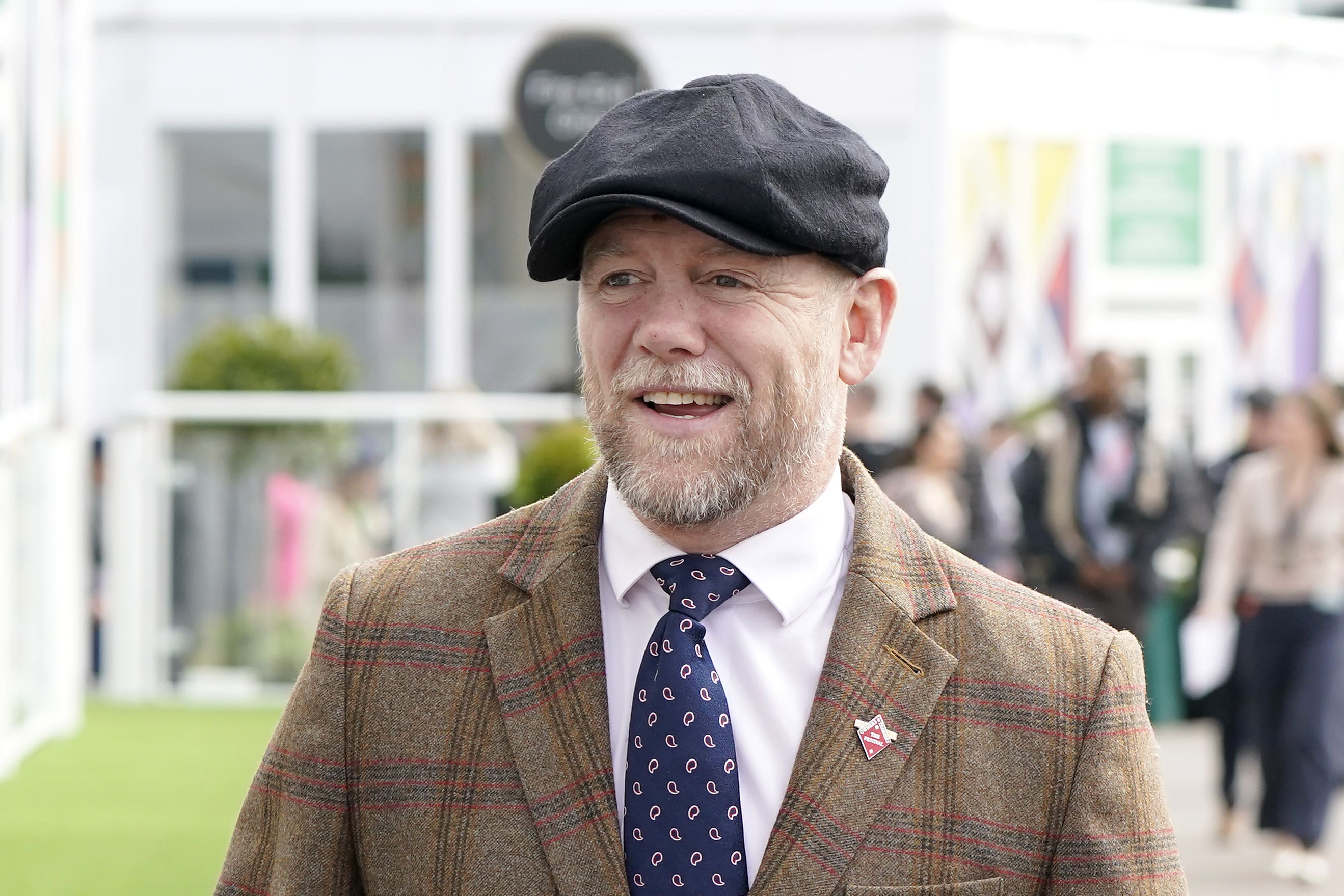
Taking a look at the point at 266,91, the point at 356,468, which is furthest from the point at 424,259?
the point at 356,468

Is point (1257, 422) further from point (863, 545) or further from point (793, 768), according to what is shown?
point (793, 768)

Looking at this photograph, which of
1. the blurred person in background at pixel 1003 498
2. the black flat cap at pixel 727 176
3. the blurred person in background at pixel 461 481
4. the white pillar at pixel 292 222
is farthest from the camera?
the white pillar at pixel 292 222

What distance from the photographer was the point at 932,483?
333 inches

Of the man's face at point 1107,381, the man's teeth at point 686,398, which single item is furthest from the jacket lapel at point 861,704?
the man's face at point 1107,381

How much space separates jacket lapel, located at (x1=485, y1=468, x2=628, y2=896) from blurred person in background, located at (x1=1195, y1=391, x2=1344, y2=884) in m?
5.64

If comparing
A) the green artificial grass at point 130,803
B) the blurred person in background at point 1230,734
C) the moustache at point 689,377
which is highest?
the moustache at point 689,377

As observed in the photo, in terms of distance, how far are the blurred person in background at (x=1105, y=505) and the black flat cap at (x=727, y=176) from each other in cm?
658

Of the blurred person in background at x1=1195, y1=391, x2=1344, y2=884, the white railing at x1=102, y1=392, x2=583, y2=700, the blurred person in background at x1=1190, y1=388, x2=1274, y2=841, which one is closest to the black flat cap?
the blurred person in background at x1=1195, y1=391, x2=1344, y2=884

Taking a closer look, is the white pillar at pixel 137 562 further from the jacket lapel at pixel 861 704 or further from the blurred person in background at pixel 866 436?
the jacket lapel at pixel 861 704

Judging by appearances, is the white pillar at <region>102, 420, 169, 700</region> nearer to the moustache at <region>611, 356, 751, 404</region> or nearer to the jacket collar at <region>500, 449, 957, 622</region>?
the jacket collar at <region>500, 449, 957, 622</region>

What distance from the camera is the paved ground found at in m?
6.86

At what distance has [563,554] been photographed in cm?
A: 208

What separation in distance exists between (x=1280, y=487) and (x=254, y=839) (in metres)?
6.03

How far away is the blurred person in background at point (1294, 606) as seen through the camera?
23.2 feet
